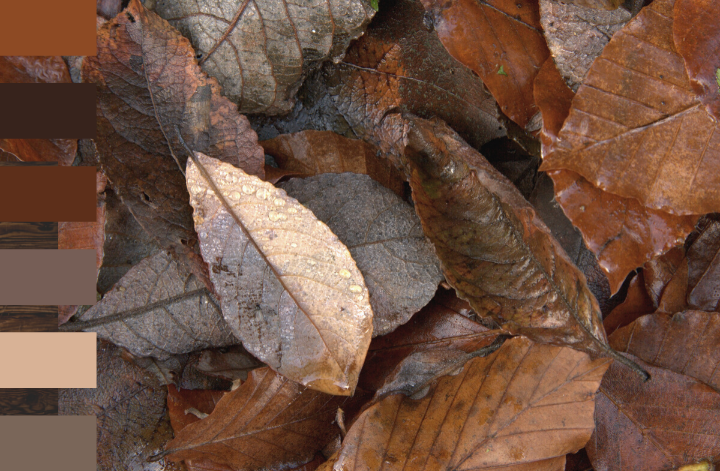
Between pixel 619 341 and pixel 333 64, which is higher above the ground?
pixel 333 64

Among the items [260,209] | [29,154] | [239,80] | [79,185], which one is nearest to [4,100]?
[29,154]

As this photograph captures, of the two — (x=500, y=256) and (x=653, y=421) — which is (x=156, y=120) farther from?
(x=653, y=421)

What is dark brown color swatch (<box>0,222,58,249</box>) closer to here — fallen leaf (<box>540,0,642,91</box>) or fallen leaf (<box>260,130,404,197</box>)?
fallen leaf (<box>260,130,404,197</box>)

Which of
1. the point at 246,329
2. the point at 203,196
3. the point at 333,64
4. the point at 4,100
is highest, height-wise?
the point at 4,100

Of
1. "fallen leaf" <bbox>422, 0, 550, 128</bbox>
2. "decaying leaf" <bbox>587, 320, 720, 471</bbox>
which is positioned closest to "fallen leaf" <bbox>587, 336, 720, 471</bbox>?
"decaying leaf" <bbox>587, 320, 720, 471</bbox>

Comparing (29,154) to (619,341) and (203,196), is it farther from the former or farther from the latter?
(619,341)

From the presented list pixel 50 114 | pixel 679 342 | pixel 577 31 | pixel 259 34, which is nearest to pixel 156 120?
pixel 50 114

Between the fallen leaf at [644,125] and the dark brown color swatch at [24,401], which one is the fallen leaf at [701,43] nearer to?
the fallen leaf at [644,125]
